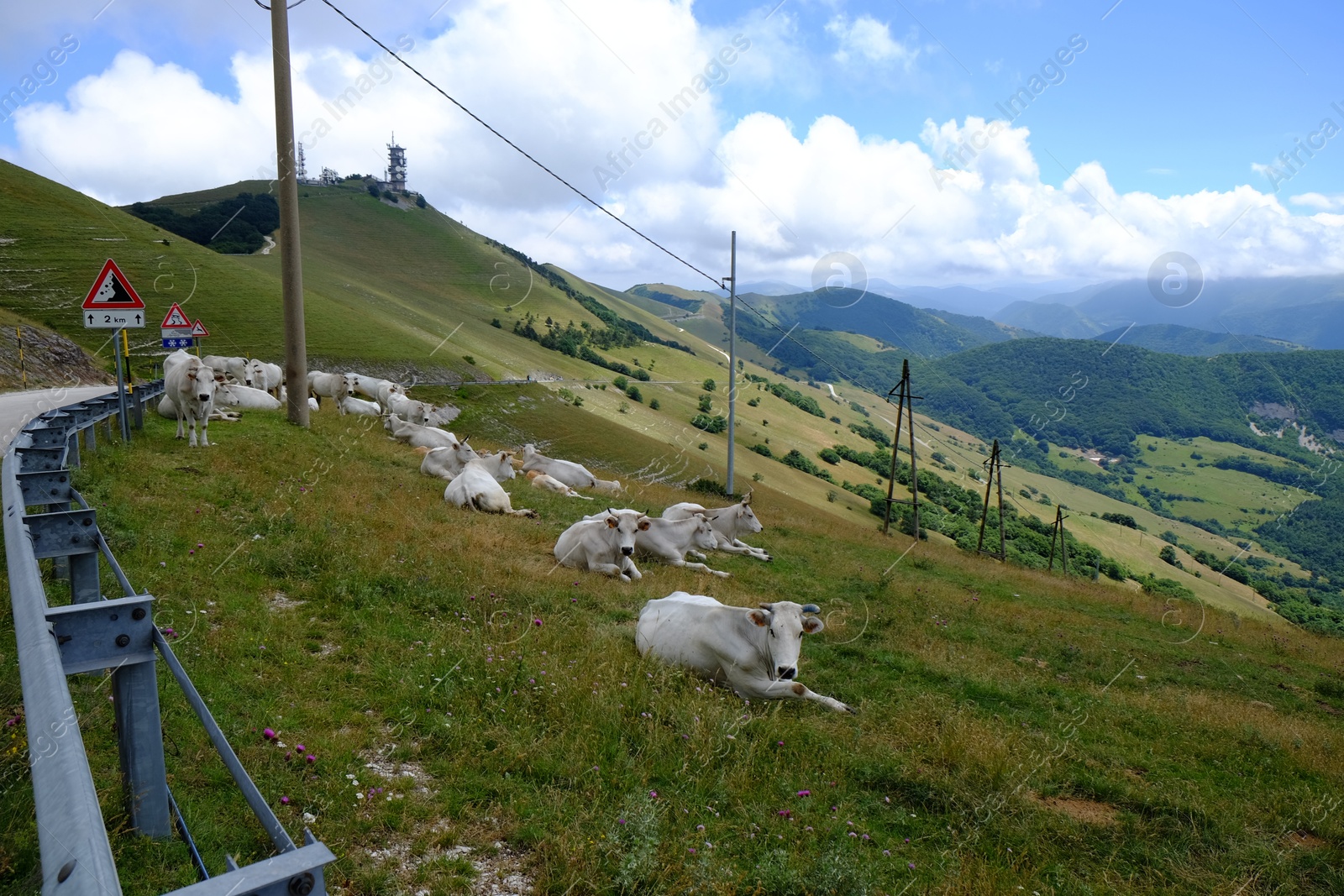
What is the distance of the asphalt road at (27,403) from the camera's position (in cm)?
1519

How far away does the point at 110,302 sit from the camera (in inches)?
526

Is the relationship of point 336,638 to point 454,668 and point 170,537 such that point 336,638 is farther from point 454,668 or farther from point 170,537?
point 170,537

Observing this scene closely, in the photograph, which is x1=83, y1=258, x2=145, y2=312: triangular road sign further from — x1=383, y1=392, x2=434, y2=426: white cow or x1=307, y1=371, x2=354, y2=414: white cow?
x1=307, y1=371, x2=354, y2=414: white cow

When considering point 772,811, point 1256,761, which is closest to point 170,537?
point 772,811

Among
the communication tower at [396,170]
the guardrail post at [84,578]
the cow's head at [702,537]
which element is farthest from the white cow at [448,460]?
the communication tower at [396,170]

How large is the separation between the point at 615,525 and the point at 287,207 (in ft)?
48.3

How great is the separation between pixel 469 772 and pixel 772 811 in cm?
251

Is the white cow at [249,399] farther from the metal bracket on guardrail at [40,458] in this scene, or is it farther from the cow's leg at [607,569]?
the metal bracket on guardrail at [40,458]

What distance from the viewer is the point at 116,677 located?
3.43 meters

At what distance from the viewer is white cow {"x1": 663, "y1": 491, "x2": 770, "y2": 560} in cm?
1814

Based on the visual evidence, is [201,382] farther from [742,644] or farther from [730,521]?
[742,644]

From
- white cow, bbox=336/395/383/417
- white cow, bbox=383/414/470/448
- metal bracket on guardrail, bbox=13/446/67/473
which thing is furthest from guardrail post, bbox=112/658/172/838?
white cow, bbox=336/395/383/417

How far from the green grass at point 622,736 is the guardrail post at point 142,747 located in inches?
7.5

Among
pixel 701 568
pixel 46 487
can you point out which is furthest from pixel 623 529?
pixel 46 487
